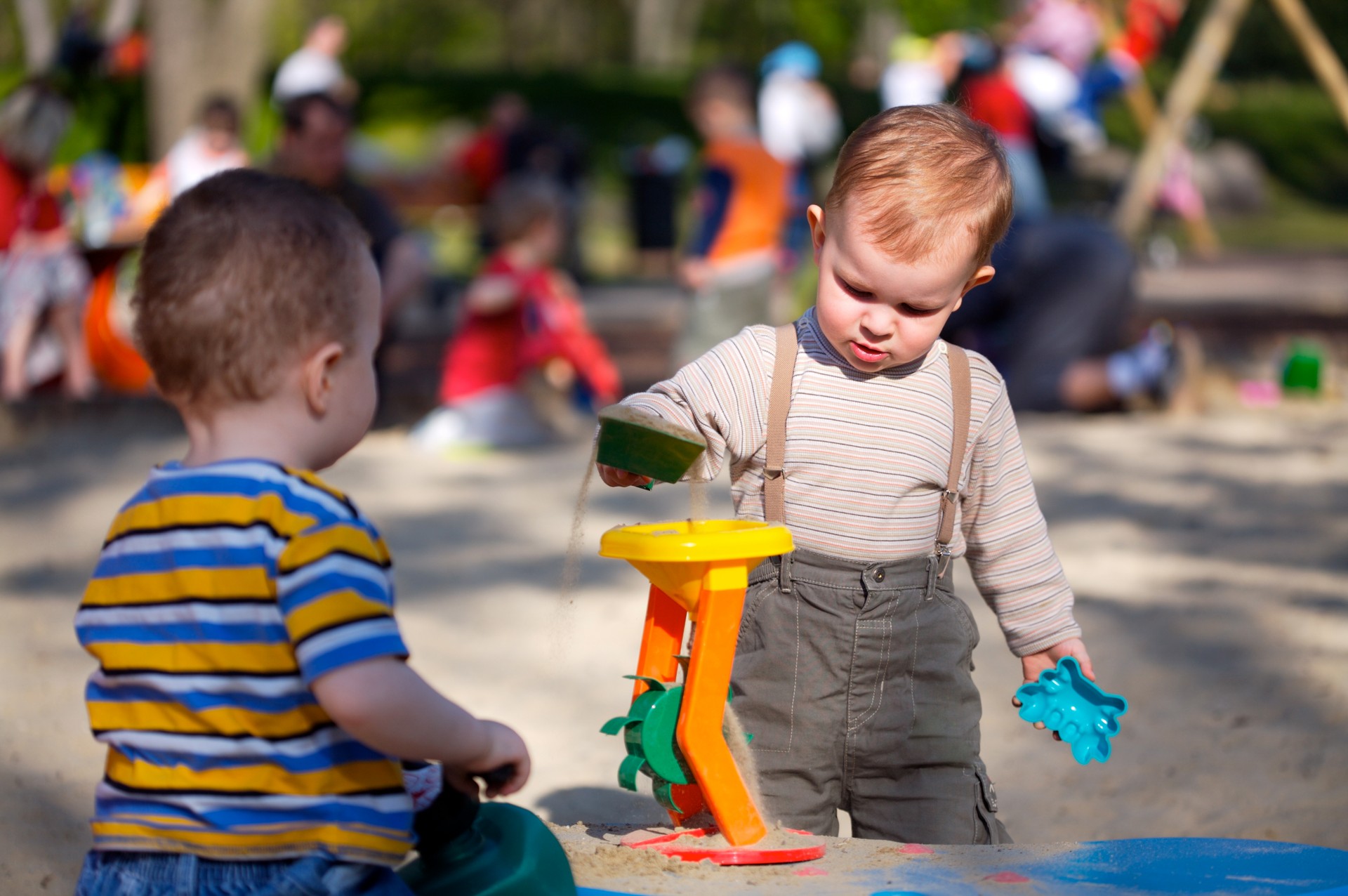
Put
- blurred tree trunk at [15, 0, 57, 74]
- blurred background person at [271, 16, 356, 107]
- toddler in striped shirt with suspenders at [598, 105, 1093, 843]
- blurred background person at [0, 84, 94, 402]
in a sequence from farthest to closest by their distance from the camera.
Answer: blurred tree trunk at [15, 0, 57, 74]
blurred background person at [271, 16, 356, 107]
blurred background person at [0, 84, 94, 402]
toddler in striped shirt with suspenders at [598, 105, 1093, 843]

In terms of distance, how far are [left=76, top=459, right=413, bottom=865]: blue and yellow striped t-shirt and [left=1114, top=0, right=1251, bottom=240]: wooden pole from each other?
7.52 m

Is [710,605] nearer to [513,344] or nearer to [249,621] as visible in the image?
[249,621]

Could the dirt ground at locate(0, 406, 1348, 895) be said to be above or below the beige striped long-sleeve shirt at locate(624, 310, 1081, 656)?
below

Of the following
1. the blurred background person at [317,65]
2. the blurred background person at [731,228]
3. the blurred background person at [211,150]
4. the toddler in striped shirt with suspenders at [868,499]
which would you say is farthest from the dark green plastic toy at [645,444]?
the blurred background person at [317,65]

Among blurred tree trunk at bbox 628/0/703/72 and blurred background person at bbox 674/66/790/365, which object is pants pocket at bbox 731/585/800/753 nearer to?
blurred background person at bbox 674/66/790/365

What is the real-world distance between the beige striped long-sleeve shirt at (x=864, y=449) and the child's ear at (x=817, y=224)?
0.38 ft

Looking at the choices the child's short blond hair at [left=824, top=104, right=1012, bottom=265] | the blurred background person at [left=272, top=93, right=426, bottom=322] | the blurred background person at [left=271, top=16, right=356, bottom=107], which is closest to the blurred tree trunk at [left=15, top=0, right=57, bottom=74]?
the blurred background person at [left=271, top=16, right=356, bottom=107]

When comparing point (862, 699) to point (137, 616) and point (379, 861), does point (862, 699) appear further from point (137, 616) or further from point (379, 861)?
point (137, 616)

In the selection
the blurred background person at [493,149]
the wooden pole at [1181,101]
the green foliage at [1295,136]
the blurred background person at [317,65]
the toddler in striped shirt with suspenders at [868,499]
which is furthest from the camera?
the green foliage at [1295,136]

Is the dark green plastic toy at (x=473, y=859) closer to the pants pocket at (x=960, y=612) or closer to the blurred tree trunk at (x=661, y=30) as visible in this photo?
the pants pocket at (x=960, y=612)

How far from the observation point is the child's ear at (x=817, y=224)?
6.82ft

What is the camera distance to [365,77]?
2244 centimetres

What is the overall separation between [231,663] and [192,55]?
39.4 ft

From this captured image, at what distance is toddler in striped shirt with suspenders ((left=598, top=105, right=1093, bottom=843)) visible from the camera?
1.98 metres
